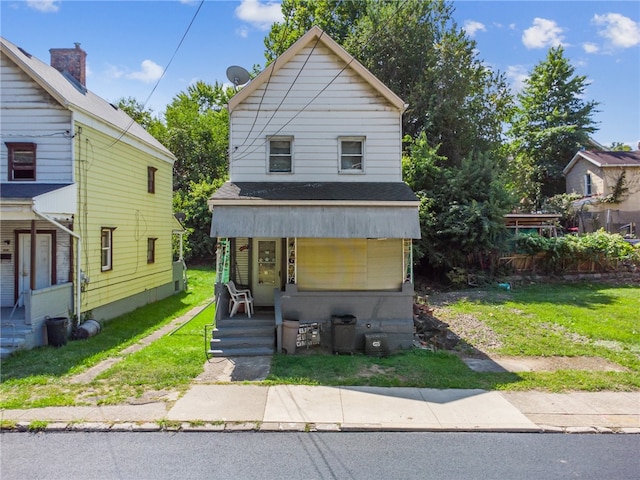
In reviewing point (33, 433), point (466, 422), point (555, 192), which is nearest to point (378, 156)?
point (466, 422)

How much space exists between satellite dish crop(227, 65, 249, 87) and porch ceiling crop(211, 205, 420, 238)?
561 centimetres

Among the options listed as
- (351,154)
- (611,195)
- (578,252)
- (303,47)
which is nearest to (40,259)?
(351,154)

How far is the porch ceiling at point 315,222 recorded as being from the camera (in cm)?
1008

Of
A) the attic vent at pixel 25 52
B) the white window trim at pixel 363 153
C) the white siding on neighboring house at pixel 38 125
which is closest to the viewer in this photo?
the white siding on neighboring house at pixel 38 125

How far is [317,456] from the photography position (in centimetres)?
542

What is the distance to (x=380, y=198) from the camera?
10742mm

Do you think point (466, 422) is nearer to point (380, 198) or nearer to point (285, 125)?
point (380, 198)

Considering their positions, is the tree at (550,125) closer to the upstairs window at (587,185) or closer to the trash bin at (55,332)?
the upstairs window at (587,185)

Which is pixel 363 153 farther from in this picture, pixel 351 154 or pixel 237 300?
pixel 237 300

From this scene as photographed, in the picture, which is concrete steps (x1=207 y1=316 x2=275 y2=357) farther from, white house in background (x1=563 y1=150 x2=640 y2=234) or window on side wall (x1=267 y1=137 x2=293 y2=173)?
white house in background (x1=563 y1=150 x2=640 y2=234)

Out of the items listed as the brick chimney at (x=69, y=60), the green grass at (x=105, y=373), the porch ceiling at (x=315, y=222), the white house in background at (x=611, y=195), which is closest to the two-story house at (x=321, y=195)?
the porch ceiling at (x=315, y=222)

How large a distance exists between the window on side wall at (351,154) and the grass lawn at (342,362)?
5786 mm

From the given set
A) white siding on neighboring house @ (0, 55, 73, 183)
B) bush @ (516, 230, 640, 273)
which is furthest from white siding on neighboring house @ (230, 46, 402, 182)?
bush @ (516, 230, 640, 273)

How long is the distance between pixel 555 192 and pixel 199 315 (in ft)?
132
